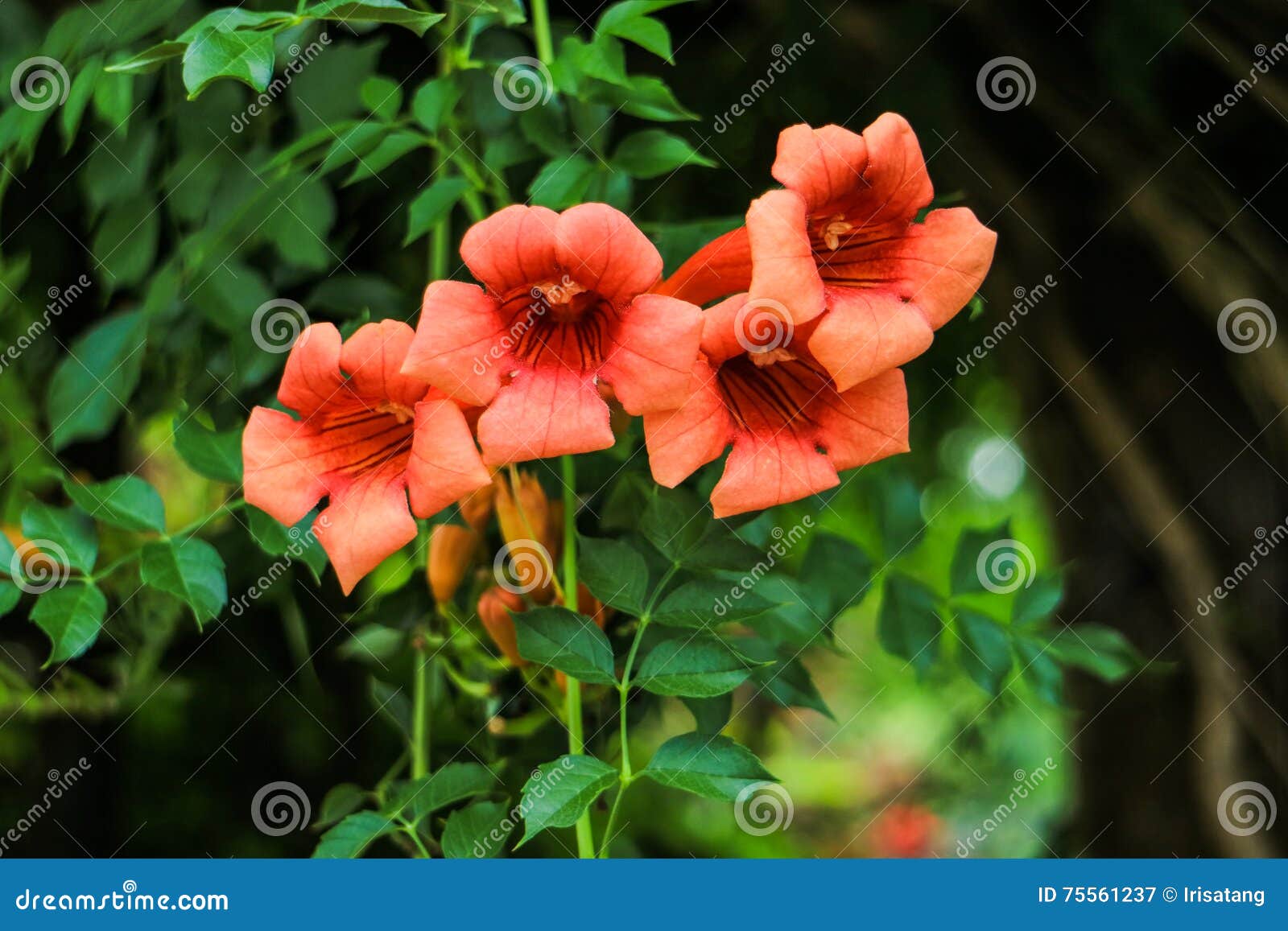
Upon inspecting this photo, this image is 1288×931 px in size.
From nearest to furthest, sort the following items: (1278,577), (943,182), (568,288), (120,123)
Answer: (568,288), (120,123), (943,182), (1278,577)

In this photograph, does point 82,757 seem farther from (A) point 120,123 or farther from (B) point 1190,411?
(B) point 1190,411

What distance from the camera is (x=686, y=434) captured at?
917 mm

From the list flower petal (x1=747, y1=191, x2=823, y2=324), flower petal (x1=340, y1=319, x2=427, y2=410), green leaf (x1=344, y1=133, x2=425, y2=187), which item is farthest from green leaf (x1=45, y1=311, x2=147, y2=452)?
flower petal (x1=747, y1=191, x2=823, y2=324)

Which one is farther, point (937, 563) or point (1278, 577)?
point (937, 563)

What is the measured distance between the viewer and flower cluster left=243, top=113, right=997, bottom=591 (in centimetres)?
90

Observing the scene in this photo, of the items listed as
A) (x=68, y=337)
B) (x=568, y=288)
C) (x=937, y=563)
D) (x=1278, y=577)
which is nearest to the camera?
(x=568, y=288)

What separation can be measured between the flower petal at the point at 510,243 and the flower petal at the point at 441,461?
0.40ft

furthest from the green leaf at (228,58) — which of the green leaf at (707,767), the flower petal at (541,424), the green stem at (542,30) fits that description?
the green leaf at (707,767)

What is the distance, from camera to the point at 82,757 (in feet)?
7.05

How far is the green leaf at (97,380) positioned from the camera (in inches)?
53.2

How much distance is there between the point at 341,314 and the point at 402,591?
1.24ft

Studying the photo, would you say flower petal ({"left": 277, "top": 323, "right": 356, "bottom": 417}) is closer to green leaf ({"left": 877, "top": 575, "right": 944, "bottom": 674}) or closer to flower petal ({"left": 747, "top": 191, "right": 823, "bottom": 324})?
flower petal ({"left": 747, "top": 191, "right": 823, "bottom": 324})

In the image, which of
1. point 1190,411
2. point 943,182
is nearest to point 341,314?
point 943,182

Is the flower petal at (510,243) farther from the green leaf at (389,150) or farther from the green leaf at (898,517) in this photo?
the green leaf at (898,517)
